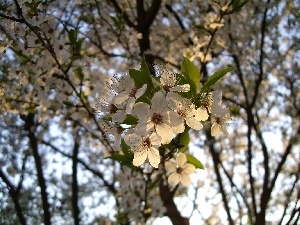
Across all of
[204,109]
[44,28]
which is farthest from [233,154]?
[204,109]

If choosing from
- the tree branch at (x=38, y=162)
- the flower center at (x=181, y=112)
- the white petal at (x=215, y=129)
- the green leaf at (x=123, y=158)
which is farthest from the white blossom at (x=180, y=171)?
the tree branch at (x=38, y=162)

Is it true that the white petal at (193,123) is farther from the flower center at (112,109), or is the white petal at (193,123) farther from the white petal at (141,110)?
the flower center at (112,109)

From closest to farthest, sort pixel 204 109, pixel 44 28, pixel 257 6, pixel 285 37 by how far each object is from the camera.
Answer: pixel 204 109 < pixel 44 28 < pixel 257 6 < pixel 285 37

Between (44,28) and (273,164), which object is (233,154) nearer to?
(273,164)

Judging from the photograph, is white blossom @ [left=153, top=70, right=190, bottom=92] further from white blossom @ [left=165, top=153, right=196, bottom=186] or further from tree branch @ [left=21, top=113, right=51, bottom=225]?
tree branch @ [left=21, top=113, right=51, bottom=225]

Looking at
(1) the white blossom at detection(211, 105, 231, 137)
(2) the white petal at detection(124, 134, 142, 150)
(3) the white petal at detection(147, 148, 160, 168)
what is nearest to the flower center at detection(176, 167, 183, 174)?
(1) the white blossom at detection(211, 105, 231, 137)

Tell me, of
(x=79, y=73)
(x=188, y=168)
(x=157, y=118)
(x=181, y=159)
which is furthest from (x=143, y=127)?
(x=79, y=73)

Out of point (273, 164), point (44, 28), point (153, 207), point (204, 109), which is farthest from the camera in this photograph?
point (273, 164)

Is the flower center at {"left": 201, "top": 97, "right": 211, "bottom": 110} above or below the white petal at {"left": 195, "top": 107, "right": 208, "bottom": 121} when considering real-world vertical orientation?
above
